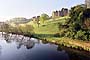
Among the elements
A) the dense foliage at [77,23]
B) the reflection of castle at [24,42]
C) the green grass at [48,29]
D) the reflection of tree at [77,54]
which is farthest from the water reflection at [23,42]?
the reflection of tree at [77,54]

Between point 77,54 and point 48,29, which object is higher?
point 48,29

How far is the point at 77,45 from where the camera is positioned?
8219cm

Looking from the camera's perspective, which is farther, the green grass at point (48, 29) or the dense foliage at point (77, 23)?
the green grass at point (48, 29)

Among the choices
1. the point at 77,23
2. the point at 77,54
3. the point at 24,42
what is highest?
the point at 77,23

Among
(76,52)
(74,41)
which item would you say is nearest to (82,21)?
(74,41)

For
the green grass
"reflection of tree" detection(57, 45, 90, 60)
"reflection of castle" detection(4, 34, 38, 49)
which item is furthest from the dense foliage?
the green grass

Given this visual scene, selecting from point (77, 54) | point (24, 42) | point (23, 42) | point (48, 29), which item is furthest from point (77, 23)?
point (48, 29)

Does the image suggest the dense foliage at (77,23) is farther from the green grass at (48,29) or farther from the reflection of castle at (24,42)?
the green grass at (48,29)

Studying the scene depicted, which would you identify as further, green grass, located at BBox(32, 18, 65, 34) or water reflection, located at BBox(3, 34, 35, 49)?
green grass, located at BBox(32, 18, 65, 34)

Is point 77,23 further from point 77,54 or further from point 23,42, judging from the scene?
point 77,54

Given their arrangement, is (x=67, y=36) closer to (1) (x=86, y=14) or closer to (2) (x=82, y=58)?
(1) (x=86, y=14)

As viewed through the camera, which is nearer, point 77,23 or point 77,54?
point 77,54

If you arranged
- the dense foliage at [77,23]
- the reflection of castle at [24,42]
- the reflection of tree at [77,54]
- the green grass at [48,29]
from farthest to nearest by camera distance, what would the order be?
1. the green grass at [48,29]
2. the dense foliage at [77,23]
3. the reflection of castle at [24,42]
4. the reflection of tree at [77,54]

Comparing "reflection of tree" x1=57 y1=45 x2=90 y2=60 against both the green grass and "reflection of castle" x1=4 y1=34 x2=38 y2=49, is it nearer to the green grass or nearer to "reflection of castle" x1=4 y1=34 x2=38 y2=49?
"reflection of castle" x1=4 y1=34 x2=38 y2=49
